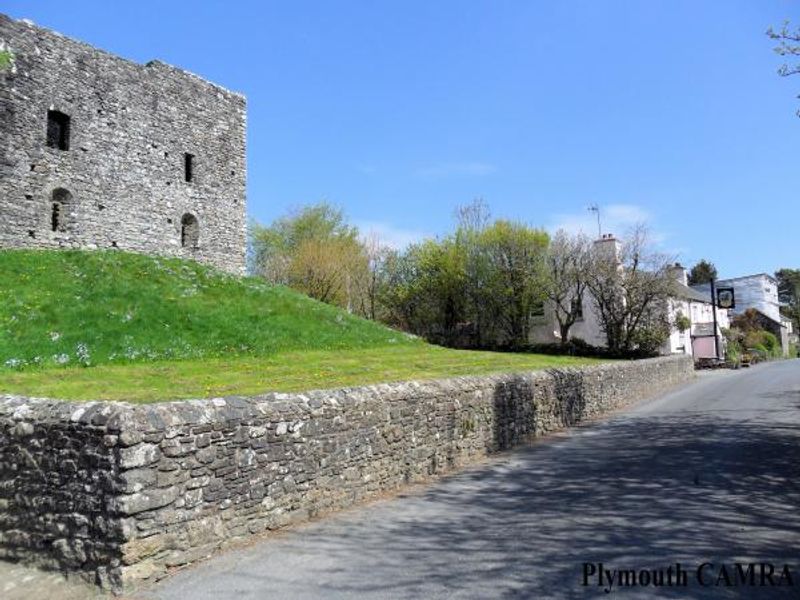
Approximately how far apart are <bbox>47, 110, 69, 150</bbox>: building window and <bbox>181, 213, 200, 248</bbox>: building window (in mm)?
6098

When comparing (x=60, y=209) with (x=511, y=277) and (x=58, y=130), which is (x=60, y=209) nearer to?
(x=58, y=130)

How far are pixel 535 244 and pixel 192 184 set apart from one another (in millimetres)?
22692

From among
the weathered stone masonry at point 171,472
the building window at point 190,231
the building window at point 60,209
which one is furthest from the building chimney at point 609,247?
the weathered stone masonry at point 171,472

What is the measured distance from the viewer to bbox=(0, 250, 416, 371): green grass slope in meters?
17.9

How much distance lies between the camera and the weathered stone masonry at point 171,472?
569cm

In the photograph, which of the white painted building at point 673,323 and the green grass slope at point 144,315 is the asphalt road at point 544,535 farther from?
the white painted building at point 673,323

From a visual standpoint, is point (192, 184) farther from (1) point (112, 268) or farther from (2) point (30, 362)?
(2) point (30, 362)

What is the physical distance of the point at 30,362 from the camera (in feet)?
53.8

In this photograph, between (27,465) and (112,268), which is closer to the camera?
(27,465)

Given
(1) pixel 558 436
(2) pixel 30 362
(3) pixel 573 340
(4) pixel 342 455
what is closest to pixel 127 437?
(4) pixel 342 455

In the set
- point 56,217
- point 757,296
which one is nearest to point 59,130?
point 56,217

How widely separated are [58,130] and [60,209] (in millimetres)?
3280

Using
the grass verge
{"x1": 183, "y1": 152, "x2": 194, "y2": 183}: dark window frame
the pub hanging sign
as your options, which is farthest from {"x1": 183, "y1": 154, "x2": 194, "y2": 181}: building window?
the pub hanging sign

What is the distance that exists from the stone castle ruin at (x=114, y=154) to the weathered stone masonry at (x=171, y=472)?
20854 mm
